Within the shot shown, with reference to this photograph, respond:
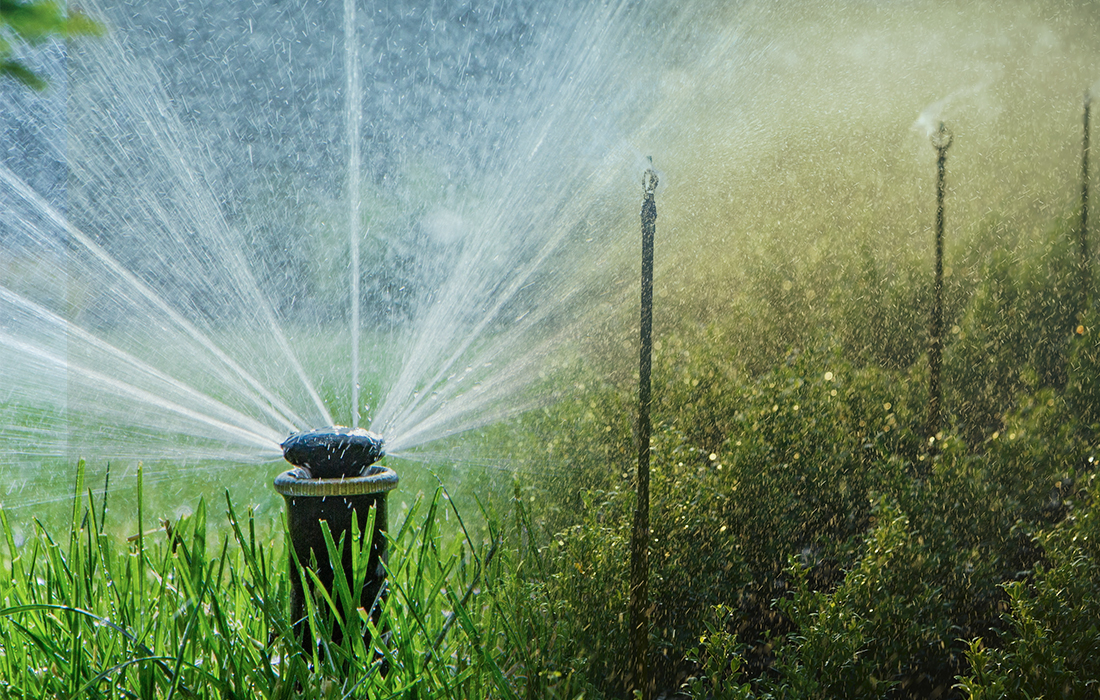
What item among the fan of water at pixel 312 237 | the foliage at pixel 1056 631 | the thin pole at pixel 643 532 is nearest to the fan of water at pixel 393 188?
the fan of water at pixel 312 237

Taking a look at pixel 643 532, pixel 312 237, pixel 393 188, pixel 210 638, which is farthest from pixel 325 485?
pixel 312 237

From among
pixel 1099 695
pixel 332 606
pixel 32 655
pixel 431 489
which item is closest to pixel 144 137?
pixel 431 489

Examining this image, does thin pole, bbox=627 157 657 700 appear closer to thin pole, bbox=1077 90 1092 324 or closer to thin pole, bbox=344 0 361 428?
thin pole, bbox=1077 90 1092 324

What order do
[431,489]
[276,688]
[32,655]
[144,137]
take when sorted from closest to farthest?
[276,688] → [32,655] → [431,489] → [144,137]

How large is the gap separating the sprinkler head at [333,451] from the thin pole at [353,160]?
1505mm

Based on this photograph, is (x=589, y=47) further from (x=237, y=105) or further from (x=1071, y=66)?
(x=237, y=105)

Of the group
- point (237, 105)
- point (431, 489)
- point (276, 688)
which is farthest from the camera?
point (237, 105)

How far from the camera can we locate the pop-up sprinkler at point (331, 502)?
165cm

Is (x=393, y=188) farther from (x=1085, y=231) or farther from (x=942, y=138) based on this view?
(x=1085, y=231)

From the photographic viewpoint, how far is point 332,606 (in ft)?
5.41

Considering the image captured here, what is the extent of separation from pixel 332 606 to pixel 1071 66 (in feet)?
7.70

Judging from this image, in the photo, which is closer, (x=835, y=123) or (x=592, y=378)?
(x=835, y=123)

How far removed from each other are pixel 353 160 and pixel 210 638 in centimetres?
249

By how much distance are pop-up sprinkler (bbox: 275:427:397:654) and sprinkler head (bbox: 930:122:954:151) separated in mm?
1708
